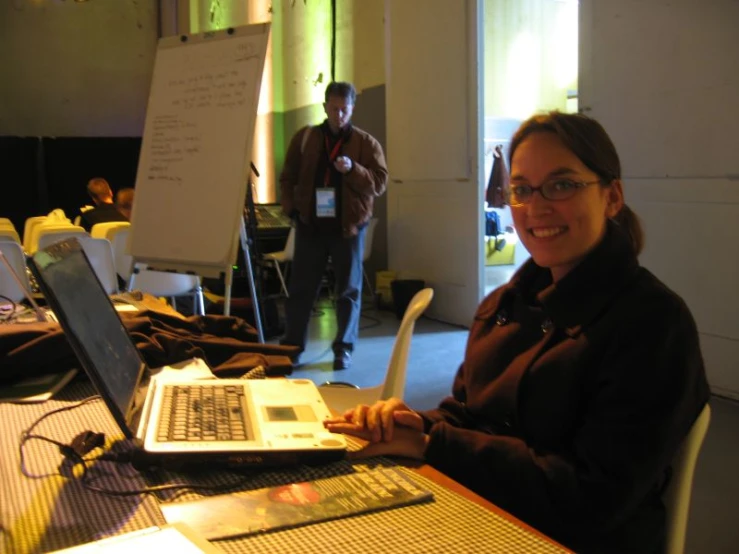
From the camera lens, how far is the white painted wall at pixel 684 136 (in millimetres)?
3221

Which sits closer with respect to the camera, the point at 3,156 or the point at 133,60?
the point at 3,156

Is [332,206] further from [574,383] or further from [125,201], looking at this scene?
[574,383]

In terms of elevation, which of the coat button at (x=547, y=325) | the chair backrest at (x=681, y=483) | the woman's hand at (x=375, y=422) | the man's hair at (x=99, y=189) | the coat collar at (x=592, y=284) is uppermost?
the man's hair at (x=99, y=189)

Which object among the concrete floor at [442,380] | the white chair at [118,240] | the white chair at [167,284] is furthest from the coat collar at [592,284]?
the white chair at [118,240]

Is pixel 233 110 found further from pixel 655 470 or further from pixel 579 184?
pixel 655 470

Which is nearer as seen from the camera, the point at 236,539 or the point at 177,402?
the point at 236,539

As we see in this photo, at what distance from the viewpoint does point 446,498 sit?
35.8 inches

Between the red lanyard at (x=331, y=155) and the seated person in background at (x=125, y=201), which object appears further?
the seated person in background at (x=125, y=201)

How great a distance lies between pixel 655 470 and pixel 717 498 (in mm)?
1631

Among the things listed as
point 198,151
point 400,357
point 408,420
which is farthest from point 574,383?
point 198,151

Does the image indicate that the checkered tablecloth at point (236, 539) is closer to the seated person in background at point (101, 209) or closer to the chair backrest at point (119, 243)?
the chair backrest at point (119, 243)

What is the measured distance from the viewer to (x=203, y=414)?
43.8 inches

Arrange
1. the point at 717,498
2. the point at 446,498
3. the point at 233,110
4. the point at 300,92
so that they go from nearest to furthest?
1. the point at 446,498
2. the point at 717,498
3. the point at 233,110
4. the point at 300,92

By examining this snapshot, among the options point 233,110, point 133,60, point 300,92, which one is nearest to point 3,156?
point 133,60
